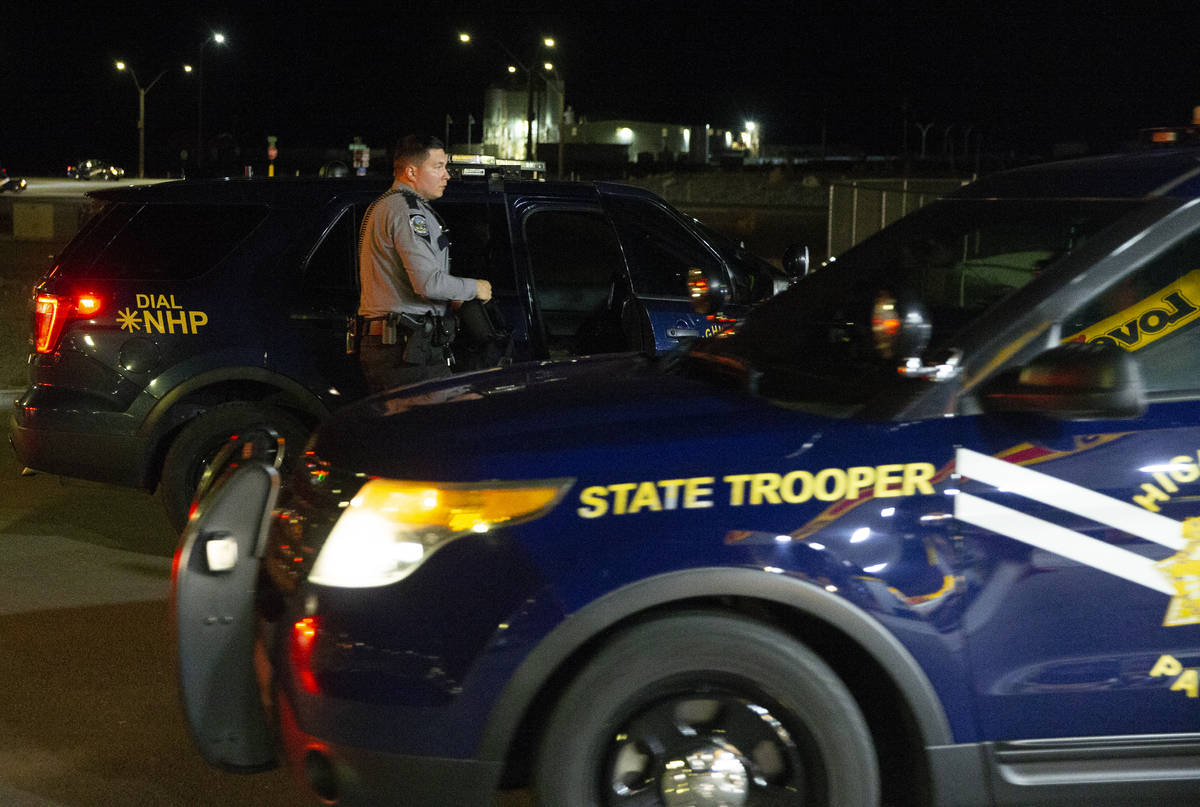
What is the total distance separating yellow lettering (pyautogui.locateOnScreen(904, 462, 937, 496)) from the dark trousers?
304 centimetres

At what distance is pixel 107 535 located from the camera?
6.84 meters

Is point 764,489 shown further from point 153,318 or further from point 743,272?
point 743,272

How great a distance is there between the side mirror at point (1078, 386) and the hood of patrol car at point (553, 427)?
44 centimetres

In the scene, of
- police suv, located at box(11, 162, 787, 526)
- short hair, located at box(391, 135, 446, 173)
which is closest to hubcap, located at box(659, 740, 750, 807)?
police suv, located at box(11, 162, 787, 526)

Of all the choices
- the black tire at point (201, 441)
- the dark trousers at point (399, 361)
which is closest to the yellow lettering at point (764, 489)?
the dark trousers at point (399, 361)


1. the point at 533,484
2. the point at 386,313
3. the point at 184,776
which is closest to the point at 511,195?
the point at 386,313

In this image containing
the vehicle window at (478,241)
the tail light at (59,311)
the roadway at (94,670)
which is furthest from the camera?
the vehicle window at (478,241)

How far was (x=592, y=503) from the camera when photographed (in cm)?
→ 283

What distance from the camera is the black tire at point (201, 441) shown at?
6.06 m

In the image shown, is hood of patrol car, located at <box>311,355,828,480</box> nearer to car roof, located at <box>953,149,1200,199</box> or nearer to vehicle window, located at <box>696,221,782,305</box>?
car roof, located at <box>953,149,1200,199</box>

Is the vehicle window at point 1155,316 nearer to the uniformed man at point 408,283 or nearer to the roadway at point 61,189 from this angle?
the uniformed man at point 408,283

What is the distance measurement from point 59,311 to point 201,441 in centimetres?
85

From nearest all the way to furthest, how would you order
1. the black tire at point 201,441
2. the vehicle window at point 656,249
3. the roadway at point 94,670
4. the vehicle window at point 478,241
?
the roadway at point 94,670 < the black tire at point 201,441 < the vehicle window at point 478,241 < the vehicle window at point 656,249

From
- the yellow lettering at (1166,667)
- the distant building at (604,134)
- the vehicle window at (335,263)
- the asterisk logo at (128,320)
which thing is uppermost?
the distant building at (604,134)
